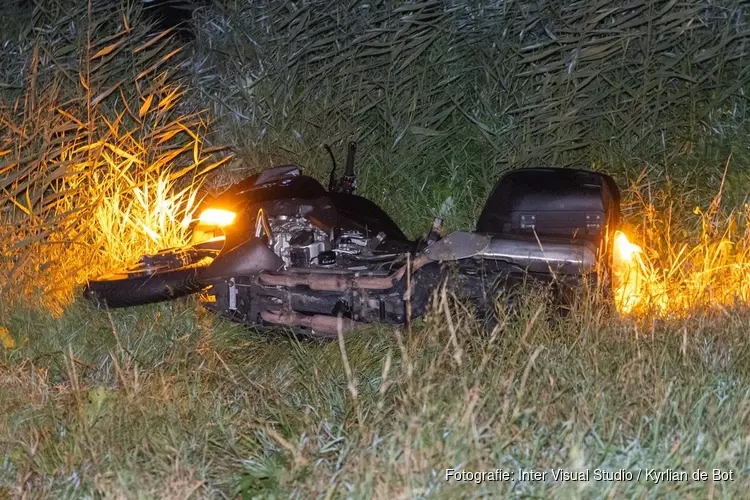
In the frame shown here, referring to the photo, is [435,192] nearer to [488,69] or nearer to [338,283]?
[488,69]

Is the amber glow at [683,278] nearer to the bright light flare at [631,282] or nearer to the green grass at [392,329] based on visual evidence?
the bright light flare at [631,282]

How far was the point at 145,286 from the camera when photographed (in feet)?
20.9

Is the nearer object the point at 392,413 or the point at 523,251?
the point at 392,413

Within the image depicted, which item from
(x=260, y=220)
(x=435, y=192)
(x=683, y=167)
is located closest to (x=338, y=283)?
(x=260, y=220)

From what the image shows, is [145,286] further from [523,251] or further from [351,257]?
[523,251]

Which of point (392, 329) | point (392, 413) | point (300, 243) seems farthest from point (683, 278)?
point (392, 413)

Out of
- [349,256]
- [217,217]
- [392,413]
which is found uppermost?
[217,217]

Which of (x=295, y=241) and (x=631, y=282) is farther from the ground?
(x=295, y=241)

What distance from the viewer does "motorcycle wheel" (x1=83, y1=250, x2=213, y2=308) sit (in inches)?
250

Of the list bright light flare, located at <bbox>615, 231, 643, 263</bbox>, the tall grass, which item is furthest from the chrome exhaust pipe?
the tall grass

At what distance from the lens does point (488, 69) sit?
8688 millimetres

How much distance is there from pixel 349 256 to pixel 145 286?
3.96 ft

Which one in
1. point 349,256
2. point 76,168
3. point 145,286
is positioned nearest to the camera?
point 145,286

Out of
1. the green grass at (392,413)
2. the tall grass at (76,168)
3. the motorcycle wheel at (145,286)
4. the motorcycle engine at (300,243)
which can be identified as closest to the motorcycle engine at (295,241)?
the motorcycle engine at (300,243)
